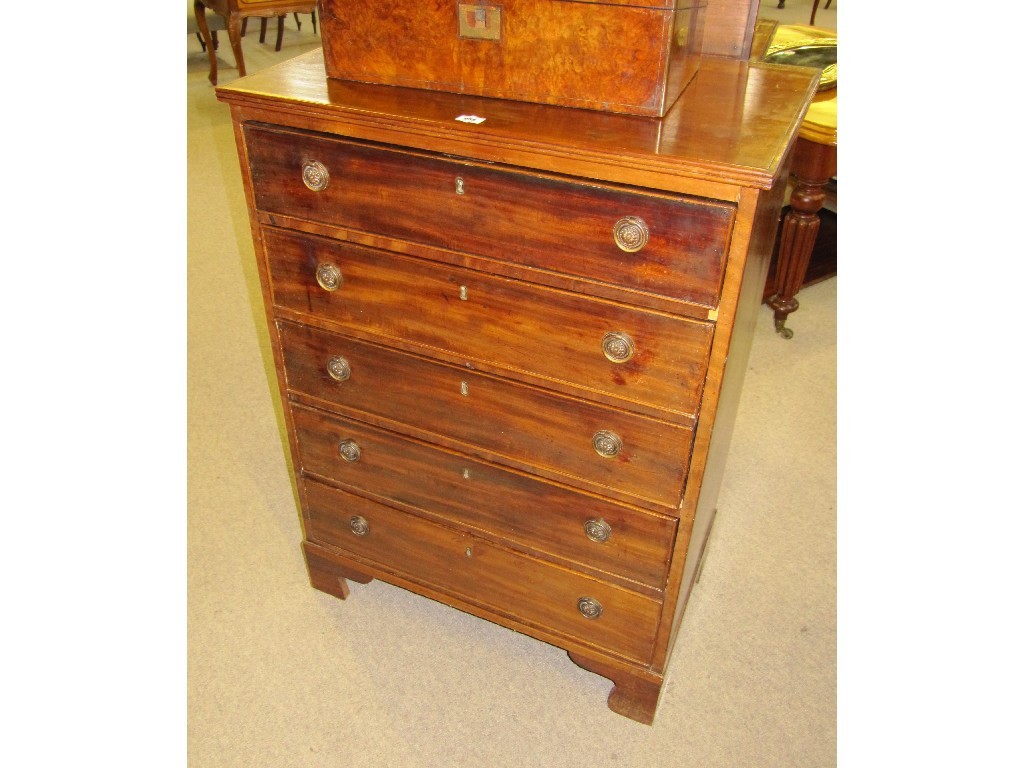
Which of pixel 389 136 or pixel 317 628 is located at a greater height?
pixel 389 136

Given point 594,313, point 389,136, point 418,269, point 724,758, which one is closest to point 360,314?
point 418,269

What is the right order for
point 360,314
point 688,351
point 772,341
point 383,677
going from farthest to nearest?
point 772,341 < point 383,677 < point 360,314 < point 688,351

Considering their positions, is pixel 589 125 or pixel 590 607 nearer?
pixel 589 125

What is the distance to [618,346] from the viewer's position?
122 centimetres

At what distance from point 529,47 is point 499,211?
25cm

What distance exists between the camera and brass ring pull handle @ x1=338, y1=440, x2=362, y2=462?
164 centimetres

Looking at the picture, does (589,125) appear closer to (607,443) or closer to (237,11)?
(607,443)

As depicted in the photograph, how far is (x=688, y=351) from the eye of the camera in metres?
1.18

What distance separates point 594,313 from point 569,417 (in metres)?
0.22

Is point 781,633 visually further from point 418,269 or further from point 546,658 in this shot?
point 418,269

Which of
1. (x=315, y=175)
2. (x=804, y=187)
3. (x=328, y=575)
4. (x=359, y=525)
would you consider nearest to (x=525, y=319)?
(x=315, y=175)

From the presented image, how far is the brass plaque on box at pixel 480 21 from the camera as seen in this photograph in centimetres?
117

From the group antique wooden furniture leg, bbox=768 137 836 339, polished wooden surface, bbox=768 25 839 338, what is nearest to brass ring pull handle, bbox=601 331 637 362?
polished wooden surface, bbox=768 25 839 338

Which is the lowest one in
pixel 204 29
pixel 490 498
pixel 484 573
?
pixel 484 573
